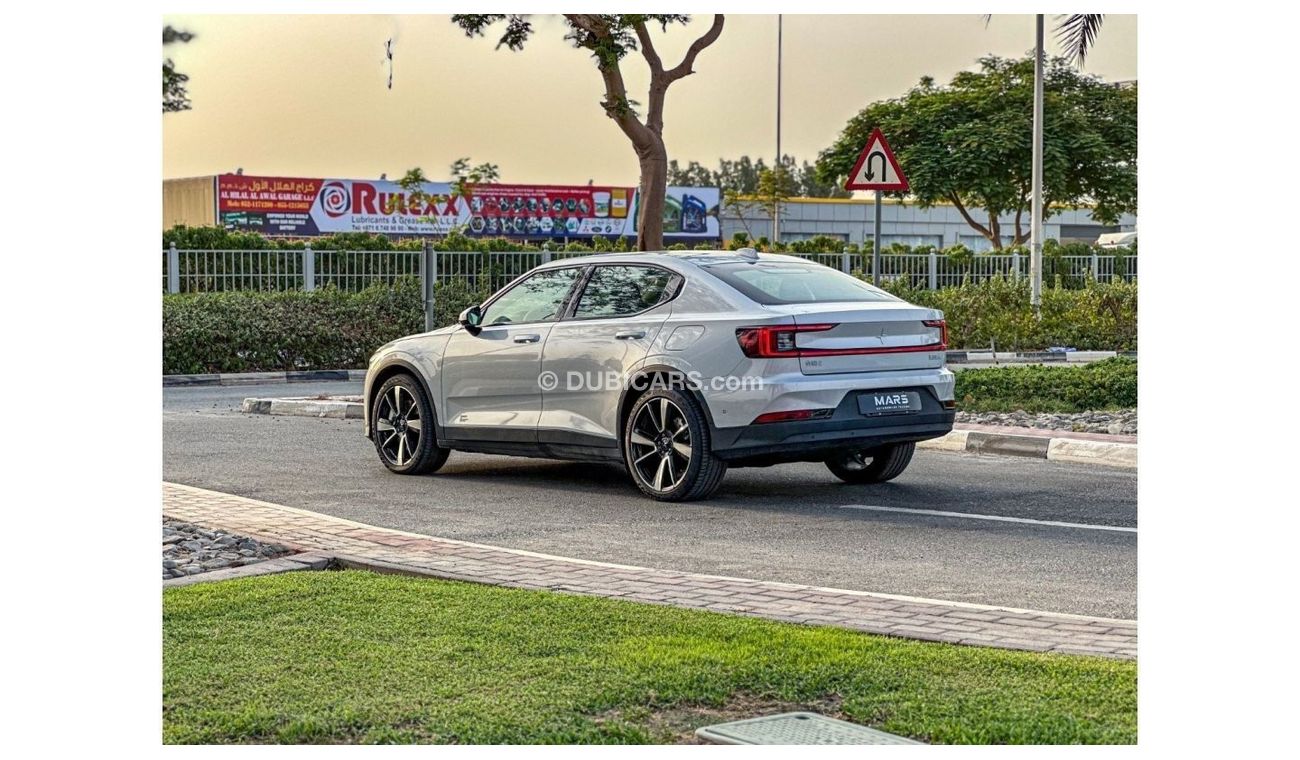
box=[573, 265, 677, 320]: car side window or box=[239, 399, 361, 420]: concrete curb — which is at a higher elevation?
box=[573, 265, 677, 320]: car side window

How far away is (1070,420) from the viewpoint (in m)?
14.8

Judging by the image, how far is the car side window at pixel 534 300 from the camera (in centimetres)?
1173

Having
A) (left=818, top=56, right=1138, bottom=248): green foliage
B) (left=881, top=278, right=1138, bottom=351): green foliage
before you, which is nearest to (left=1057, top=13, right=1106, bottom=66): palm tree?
(left=881, top=278, right=1138, bottom=351): green foliage

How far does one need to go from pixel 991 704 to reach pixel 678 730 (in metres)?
0.99

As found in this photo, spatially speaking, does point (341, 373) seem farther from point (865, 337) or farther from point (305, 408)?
point (865, 337)

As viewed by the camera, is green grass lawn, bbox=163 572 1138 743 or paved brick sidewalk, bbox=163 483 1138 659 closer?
green grass lawn, bbox=163 572 1138 743

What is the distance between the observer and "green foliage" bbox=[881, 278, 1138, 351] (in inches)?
953

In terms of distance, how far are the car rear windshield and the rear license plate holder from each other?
671 millimetres

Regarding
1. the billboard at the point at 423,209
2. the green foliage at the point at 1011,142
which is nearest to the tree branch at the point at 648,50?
the green foliage at the point at 1011,142

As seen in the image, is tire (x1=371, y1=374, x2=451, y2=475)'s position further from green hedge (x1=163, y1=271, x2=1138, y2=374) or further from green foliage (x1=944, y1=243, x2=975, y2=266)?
green foliage (x1=944, y1=243, x2=975, y2=266)

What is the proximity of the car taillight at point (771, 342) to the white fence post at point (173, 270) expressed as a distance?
18078mm

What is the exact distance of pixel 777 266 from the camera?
11.2m

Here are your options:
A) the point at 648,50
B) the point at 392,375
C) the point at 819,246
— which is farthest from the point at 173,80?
the point at 819,246

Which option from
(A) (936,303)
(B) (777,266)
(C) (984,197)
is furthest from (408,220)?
(B) (777,266)
